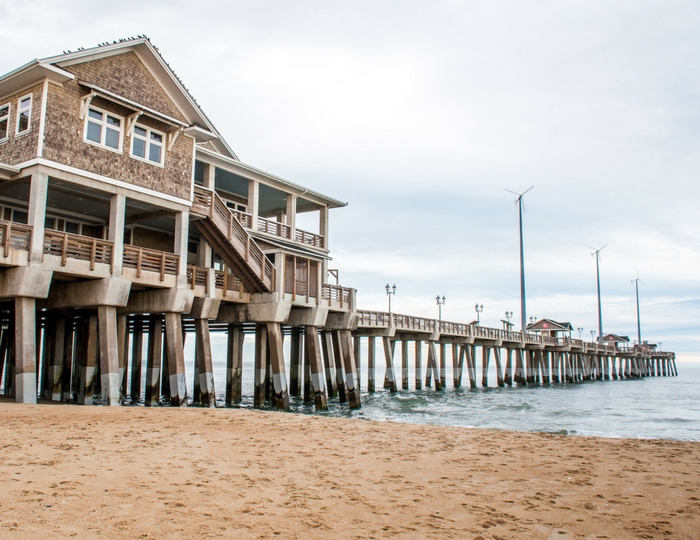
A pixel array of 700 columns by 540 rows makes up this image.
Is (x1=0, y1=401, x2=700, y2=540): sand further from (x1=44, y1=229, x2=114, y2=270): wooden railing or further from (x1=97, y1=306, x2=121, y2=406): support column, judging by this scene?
(x1=44, y1=229, x2=114, y2=270): wooden railing

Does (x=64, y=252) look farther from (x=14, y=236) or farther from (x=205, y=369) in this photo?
(x=205, y=369)

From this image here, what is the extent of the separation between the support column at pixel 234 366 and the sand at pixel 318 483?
14.9 metres

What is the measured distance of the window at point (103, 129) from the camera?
1836 cm

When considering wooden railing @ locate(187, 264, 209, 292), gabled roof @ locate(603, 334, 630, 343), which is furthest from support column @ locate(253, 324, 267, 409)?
gabled roof @ locate(603, 334, 630, 343)

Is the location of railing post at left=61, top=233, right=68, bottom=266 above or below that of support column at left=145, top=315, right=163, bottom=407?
above

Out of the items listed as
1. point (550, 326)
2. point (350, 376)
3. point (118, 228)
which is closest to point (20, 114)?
point (118, 228)

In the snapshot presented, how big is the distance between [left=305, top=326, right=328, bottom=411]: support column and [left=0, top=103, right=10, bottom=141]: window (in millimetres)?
13180

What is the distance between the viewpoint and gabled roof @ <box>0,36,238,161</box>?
1705 cm

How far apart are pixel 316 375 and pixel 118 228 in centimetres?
1039

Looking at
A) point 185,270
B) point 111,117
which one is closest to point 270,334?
point 185,270

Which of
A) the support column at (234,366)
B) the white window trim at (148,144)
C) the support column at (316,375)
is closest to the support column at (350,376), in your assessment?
the support column at (316,375)

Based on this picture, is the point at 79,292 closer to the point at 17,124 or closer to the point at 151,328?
the point at 17,124

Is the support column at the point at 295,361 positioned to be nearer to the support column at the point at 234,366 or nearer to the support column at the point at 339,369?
the support column at the point at 339,369

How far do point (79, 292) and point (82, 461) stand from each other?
36.9 feet
